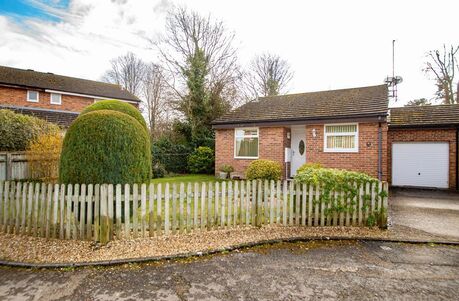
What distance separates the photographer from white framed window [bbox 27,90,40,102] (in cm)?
2364

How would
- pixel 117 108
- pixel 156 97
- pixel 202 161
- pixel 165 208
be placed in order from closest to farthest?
pixel 165 208, pixel 117 108, pixel 202 161, pixel 156 97

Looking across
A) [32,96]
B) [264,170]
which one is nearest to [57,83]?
[32,96]

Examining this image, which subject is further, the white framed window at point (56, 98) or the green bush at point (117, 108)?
the white framed window at point (56, 98)

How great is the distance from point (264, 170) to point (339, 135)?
384 cm

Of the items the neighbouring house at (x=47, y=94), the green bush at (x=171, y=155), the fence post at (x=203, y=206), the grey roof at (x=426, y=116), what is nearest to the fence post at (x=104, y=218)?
the fence post at (x=203, y=206)

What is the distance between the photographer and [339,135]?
489 inches

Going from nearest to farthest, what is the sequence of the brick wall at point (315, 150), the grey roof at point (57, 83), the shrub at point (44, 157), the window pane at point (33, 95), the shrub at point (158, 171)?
the shrub at point (44, 157) < the brick wall at point (315, 150) < the shrub at point (158, 171) < the grey roof at point (57, 83) < the window pane at point (33, 95)

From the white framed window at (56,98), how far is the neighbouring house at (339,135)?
18.4 m

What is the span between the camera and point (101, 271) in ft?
13.0

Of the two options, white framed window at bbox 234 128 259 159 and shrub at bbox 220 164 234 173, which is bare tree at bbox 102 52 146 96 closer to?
white framed window at bbox 234 128 259 159

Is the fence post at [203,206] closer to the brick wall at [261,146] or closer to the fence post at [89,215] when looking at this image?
the fence post at [89,215]

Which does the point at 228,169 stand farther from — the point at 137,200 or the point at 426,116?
the point at 426,116

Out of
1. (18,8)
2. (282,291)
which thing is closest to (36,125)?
(18,8)

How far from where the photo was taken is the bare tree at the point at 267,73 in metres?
31.8
